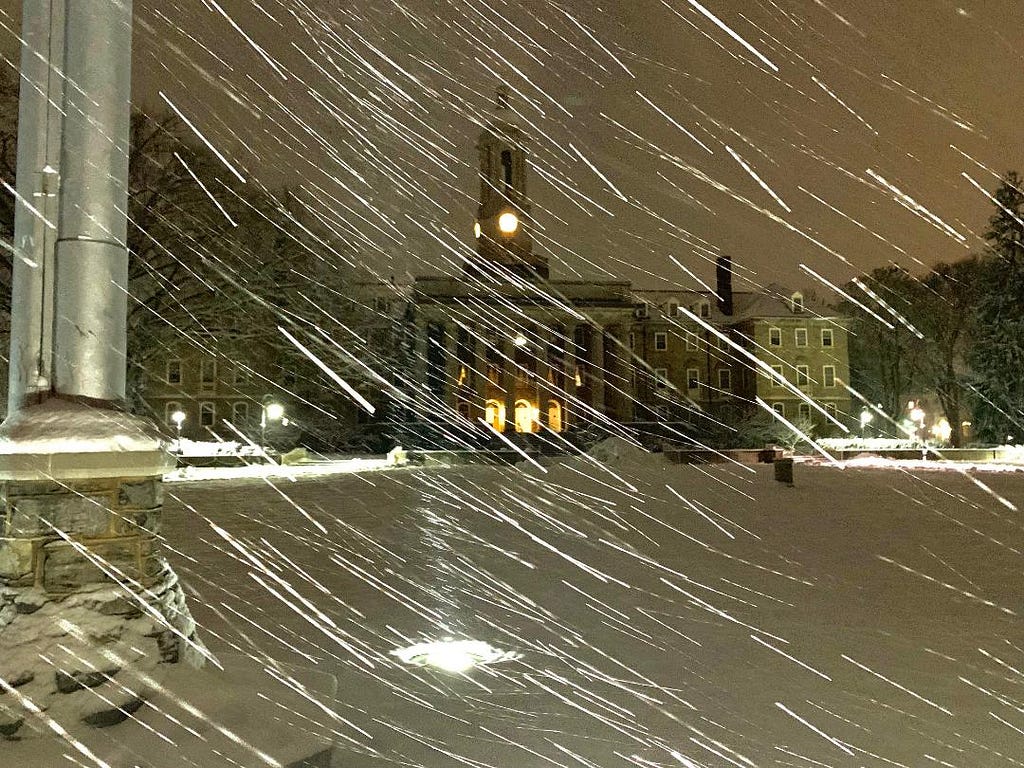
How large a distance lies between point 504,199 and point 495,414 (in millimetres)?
16327

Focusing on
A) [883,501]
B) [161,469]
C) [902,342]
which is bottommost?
[883,501]

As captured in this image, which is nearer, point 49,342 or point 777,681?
point 49,342

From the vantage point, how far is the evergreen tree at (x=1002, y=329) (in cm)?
4978

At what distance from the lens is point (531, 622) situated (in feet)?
28.1

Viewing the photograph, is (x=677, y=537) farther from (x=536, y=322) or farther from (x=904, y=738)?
(x=536, y=322)

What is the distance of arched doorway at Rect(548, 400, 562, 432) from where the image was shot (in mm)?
62688

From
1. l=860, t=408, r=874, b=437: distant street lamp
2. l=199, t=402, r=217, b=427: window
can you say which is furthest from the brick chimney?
l=199, t=402, r=217, b=427: window

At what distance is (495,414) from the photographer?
6253 cm

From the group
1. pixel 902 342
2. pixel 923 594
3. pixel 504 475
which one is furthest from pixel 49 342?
pixel 902 342

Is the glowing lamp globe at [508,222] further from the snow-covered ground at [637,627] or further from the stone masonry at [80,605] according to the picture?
the stone masonry at [80,605]

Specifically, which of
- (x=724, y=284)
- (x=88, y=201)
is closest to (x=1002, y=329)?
(x=724, y=284)

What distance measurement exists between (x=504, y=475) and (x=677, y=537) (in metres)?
17.3

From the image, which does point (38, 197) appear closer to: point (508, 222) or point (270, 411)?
point (270, 411)

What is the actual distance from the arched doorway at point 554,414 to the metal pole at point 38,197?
57.9m
